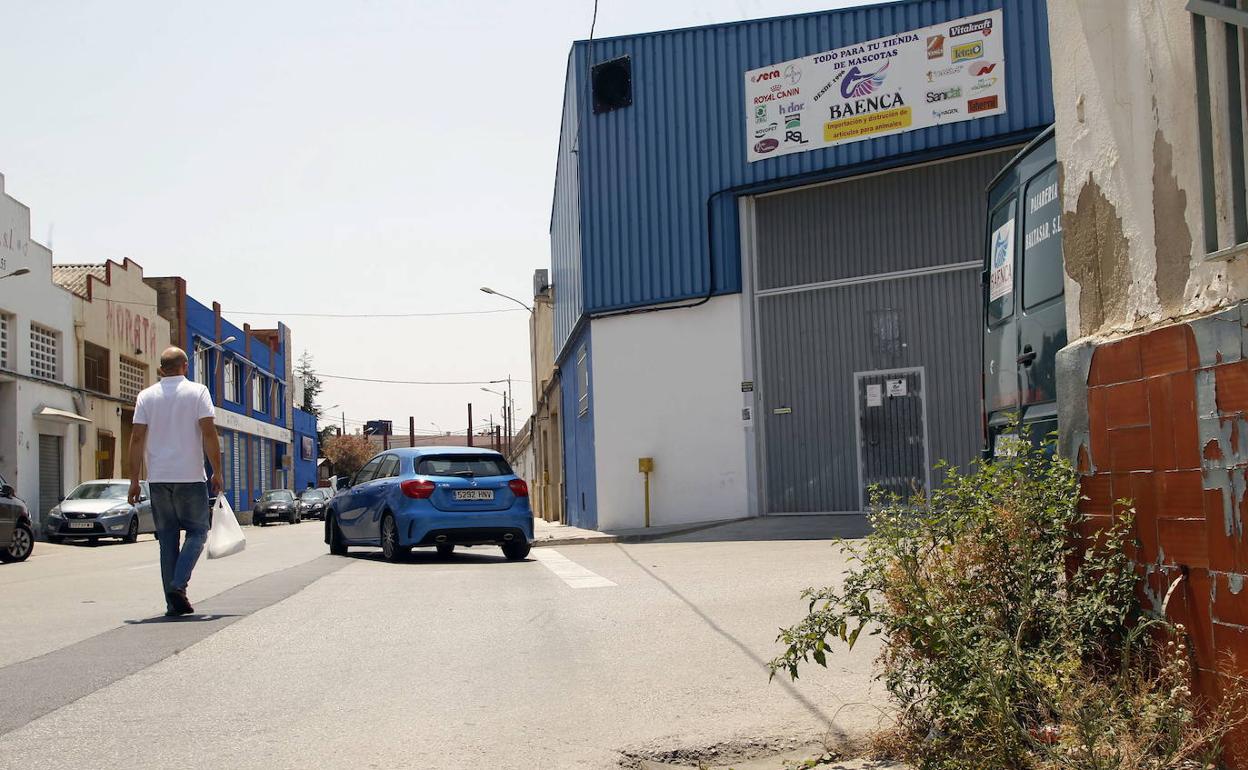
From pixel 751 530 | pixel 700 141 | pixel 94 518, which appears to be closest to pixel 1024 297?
pixel 751 530

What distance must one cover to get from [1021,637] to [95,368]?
126 ft

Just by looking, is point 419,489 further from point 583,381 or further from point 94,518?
point 94,518

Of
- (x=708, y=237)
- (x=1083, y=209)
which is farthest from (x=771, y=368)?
(x=1083, y=209)

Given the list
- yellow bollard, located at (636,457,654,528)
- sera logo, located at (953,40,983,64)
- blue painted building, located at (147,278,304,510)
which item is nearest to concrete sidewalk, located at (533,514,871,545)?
yellow bollard, located at (636,457,654,528)

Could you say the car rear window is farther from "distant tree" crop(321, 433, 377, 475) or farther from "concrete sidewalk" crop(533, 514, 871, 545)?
"distant tree" crop(321, 433, 377, 475)

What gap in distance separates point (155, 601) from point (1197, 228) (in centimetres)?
852

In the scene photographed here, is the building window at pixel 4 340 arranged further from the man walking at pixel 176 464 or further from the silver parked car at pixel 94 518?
the man walking at pixel 176 464

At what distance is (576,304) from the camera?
80.4 ft

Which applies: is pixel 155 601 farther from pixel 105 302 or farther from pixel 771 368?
pixel 105 302

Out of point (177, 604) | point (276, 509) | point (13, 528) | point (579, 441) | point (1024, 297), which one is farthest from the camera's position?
point (276, 509)

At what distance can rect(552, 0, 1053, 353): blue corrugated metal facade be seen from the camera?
60.6ft

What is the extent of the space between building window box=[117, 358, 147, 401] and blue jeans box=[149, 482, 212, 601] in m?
34.4

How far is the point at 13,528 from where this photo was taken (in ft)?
60.6

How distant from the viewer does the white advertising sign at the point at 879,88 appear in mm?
18562
